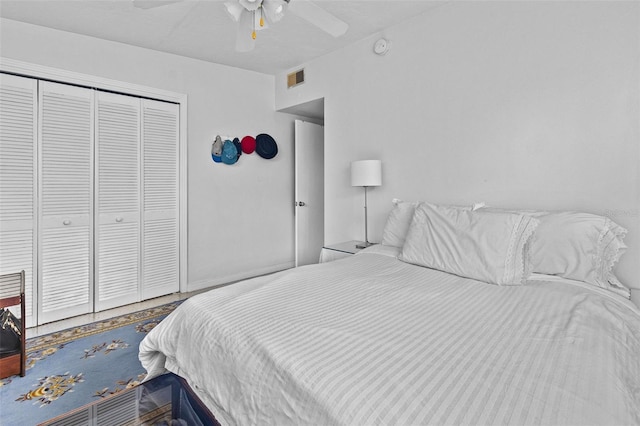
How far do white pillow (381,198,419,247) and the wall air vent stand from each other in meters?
2.10

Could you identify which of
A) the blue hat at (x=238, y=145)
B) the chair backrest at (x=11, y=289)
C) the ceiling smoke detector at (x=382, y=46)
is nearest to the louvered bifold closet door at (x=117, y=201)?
the chair backrest at (x=11, y=289)

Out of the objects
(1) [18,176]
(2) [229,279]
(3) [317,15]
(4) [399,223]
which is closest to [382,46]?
(3) [317,15]

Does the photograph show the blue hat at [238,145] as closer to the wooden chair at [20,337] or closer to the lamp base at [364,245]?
the lamp base at [364,245]

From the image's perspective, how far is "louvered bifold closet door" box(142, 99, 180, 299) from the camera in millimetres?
3211

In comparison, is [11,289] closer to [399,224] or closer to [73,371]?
[73,371]

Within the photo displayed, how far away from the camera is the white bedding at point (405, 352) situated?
730 mm

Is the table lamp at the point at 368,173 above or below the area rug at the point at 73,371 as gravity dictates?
above

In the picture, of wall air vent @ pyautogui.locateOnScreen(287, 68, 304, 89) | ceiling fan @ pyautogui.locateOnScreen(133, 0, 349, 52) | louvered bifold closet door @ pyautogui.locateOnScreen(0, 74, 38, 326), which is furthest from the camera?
wall air vent @ pyautogui.locateOnScreen(287, 68, 304, 89)

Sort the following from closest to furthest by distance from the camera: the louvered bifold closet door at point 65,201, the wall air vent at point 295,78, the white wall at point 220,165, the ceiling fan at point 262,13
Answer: the ceiling fan at point 262,13 → the louvered bifold closet door at point 65,201 → the white wall at point 220,165 → the wall air vent at point 295,78

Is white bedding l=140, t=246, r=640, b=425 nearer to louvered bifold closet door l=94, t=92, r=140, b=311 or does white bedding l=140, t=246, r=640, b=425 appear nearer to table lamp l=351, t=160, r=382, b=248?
table lamp l=351, t=160, r=382, b=248

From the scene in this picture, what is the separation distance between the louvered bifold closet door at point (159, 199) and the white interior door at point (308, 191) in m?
1.49

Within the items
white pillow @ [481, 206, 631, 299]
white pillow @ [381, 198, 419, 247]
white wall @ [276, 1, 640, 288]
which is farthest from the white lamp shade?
white pillow @ [481, 206, 631, 299]

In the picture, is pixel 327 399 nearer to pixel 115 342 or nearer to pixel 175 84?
pixel 115 342

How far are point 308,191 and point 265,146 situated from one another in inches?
33.2
